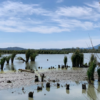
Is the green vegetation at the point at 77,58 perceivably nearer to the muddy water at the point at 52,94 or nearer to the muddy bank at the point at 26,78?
the muddy bank at the point at 26,78

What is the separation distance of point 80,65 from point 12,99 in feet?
47.2

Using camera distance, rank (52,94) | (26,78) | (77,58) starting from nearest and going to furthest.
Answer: (52,94), (26,78), (77,58)

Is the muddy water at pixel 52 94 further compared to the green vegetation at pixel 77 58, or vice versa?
the green vegetation at pixel 77 58

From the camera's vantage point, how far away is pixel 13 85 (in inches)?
400

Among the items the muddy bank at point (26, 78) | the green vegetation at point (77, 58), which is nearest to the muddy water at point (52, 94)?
the muddy bank at point (26, 78)

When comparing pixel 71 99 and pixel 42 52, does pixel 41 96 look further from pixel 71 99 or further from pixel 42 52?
pixel 42 52

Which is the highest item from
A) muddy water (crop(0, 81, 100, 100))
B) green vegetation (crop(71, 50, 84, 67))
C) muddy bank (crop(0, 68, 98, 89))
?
green vegetation (crop(71, 50, 84, 67))

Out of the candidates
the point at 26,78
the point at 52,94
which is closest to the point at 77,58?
the point at 26,78

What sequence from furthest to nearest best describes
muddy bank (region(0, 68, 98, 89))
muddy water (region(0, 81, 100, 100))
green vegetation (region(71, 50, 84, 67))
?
1. green vegetation (region(71, 50, 84, 67))
2. muddy bank (region(0, 68, 98, 89))
3. muddy water (region(0, 81, 100, 100))

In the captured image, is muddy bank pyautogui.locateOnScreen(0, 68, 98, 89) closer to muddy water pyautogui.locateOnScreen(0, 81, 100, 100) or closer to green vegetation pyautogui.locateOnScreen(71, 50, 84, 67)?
muddy water pyautogui.locateOnScreen(0, 81, 100, 100)

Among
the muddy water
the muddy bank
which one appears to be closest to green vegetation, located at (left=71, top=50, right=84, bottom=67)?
the muddy bank

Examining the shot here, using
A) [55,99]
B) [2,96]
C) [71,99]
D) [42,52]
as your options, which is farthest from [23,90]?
[42,52]

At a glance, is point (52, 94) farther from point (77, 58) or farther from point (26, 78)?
point (77, 58)

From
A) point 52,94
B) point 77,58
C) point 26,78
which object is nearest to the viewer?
point 52,94
